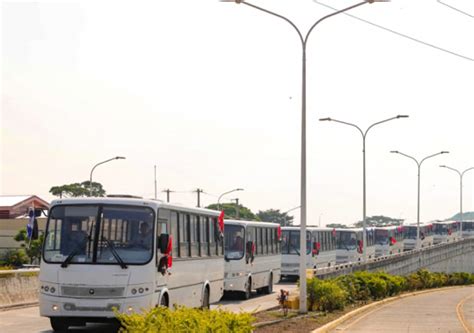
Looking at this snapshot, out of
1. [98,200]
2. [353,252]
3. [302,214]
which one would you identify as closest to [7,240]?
[353,252]

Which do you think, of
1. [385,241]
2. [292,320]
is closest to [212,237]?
[292,320]

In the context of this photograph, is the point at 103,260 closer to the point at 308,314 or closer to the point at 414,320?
the point at 308,314

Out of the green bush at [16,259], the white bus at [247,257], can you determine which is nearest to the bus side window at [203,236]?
the white bus at [247,257]

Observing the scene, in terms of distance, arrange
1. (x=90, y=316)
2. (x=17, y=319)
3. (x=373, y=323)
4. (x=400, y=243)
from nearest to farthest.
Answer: (x=90, y=316)
(x=17, y=319)
(x=373, y=323)
(x=400, y=243)

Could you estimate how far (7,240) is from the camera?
72.5 metres

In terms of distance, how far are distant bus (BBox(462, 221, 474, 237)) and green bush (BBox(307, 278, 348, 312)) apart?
298 ft

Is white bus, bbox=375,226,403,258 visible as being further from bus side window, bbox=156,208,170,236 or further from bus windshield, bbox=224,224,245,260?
bus side window, bbox=156,208,170,236

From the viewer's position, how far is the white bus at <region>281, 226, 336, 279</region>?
47.5 metres

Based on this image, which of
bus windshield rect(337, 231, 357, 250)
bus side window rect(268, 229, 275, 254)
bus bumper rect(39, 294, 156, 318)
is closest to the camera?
bus bumper rect(39, 294, 156, 318)

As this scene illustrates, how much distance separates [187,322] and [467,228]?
109042 millimetres

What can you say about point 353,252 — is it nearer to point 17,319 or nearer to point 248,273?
point 248,273

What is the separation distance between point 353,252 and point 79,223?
45996mm

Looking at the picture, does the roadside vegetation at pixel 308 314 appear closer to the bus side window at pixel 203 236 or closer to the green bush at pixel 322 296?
the green bush at pixel 322 296

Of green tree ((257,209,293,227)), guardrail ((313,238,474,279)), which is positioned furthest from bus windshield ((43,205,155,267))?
green tree ((257,209,293,227))
